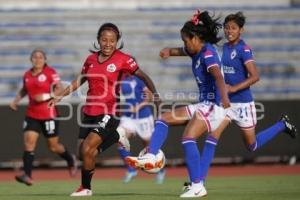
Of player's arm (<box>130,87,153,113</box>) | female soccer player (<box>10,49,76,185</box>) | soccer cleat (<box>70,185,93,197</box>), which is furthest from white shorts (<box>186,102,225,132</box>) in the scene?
player's arm (<box>130,87,153,113</box>)

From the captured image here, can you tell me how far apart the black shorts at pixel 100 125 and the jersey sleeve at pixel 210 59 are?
1445 mm

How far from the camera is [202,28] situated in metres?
10.5

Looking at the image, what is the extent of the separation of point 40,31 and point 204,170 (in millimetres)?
14127

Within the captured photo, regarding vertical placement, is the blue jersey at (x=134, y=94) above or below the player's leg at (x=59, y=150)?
above

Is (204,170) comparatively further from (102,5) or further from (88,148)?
(102,5)


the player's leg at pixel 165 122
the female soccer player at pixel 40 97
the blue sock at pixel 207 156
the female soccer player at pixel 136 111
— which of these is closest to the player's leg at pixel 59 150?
the female soccer player at pixel 40 97

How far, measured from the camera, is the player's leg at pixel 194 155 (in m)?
10.1

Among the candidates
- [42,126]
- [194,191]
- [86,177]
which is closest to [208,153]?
[194,191]

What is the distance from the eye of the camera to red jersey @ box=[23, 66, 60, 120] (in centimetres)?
1555

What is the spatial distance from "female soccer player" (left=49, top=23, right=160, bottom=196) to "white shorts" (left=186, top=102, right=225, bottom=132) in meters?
0.67

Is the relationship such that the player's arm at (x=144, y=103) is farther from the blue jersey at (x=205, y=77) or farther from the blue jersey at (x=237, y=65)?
the blue jersey at (x=205, y=77)

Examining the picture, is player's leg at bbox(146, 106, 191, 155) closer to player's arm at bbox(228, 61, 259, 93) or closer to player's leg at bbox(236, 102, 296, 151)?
player's arm at bbox(228, 61, 259, 93)

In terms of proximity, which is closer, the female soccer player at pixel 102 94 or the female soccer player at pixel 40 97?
the female soccer player at pixel 102 94

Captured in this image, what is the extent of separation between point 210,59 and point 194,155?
Answer: 120cm
